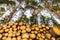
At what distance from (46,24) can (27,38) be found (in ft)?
1.09

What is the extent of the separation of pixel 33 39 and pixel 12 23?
354 millimetres

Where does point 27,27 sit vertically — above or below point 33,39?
above

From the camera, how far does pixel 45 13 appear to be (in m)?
1.44

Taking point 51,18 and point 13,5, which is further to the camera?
point 13,5

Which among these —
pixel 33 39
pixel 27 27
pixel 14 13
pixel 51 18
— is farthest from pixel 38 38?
pixel 14 13

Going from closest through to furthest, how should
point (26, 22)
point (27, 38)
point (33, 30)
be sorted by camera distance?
point (27, 38) < point (33, 30) < point (26, 22)

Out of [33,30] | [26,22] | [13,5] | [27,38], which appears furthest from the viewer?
[13,5]

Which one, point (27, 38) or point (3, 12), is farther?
point (3, 12)

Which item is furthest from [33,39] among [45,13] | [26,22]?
[45,13]

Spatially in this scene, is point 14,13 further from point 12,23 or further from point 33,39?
→ point 33,39

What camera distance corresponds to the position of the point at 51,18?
1.38m

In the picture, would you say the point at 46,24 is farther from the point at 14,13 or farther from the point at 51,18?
the point at 14,13

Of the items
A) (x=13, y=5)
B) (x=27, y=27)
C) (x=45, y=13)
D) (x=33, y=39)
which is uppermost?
(x=13, y=5)

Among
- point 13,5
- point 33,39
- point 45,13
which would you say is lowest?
point 33,39
